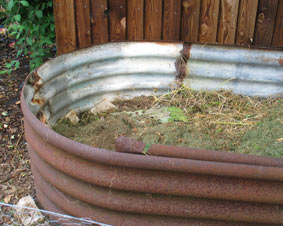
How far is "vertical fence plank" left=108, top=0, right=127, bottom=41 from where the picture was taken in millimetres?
3318

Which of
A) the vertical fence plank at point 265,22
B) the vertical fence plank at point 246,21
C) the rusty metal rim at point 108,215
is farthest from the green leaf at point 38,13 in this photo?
the rusty metal rim at point 108,215

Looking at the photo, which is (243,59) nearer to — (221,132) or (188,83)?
(188,83)

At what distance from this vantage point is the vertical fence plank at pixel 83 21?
3299mm

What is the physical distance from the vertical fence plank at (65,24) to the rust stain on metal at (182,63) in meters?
0.99

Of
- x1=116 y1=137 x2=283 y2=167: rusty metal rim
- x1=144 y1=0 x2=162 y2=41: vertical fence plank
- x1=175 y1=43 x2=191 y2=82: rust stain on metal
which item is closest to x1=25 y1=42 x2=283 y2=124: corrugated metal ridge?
x1=175 y1=43 x2=191 y2=82: rust stain on metal

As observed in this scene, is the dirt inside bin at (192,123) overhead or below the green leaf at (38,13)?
below

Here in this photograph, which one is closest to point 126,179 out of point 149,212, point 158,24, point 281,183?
point 149,212

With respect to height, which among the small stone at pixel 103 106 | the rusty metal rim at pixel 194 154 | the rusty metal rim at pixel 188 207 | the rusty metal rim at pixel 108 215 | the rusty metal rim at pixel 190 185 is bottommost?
the small stone at pixel 103 106

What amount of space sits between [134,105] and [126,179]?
66.0 inches

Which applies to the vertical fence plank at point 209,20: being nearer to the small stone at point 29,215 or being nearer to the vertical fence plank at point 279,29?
the vertical fence plank at point 279,29

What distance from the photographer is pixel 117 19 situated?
3.38 metres

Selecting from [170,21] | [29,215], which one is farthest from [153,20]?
[29,215]

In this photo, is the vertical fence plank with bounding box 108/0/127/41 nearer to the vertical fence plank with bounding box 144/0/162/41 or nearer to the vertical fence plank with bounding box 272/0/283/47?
the vertical fence plank with bounding box 144/0/162/41


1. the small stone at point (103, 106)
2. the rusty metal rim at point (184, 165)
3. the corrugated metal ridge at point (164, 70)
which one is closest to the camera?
the rusty metal rim at point (184, 165)
